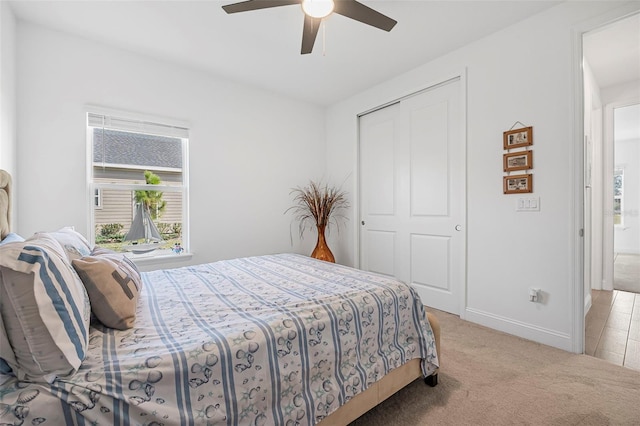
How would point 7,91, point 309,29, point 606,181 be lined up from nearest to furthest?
point 309,29, point 7,91, point 606,181

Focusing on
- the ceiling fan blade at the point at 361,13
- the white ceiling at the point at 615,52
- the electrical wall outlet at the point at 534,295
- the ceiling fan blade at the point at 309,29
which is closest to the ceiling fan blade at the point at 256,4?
the ceiling fan blade at the point at 309,29

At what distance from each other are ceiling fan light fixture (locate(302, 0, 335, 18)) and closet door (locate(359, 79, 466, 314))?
1.74 metres

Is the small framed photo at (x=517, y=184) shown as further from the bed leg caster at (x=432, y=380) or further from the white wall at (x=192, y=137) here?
the white wall at (x=192, y=137)

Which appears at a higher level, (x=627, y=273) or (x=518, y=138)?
(x=518, y=138)

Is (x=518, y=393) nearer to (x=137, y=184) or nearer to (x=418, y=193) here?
(x=418, y=193)

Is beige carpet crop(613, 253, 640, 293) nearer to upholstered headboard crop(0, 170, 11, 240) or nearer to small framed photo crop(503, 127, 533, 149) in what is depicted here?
small framed photo crop(503, 127, 533, 149)

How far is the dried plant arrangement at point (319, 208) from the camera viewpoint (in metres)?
3.94

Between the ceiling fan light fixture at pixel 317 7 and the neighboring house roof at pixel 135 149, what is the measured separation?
2.14m

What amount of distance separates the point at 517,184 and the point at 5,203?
3419 millimetres

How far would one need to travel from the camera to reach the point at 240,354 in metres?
1.05

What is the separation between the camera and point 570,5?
2.15 m

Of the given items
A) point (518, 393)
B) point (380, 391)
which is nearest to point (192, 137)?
point (380, 391)

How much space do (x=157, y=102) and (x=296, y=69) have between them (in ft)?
5.07

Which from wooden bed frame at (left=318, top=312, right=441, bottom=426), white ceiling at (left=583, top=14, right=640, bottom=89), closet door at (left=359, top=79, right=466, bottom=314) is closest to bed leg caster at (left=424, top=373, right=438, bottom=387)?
wooden bed frame at (left=318, top=312, right=441, bottom=426)
